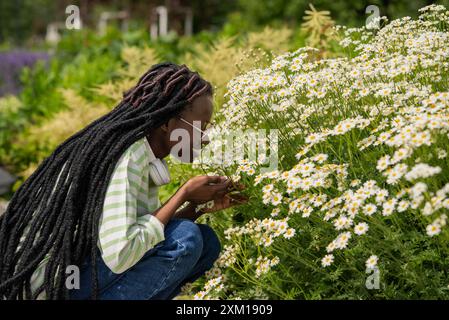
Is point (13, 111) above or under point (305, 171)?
under

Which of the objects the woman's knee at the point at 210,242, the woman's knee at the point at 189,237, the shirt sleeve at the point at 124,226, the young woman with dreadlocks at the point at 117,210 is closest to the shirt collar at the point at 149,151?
the young woman with dreadlocks at the point at 117,210

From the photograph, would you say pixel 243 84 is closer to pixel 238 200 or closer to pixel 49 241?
pixel 238 200

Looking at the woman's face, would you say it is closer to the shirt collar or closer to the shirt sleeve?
the shirt collar

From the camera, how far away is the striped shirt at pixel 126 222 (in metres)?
2.52

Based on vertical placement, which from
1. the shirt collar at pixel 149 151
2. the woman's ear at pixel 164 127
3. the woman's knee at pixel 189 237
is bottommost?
the woman's knee at pixel 189 237

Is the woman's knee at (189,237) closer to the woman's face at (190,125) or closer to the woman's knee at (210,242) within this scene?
the woman's knee at (210,242)

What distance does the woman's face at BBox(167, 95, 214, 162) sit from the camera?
2.82m

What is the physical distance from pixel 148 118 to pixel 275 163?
2.06ft

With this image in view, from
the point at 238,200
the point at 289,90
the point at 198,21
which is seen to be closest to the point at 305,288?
the point at 238,200

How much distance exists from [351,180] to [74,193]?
1065 mm

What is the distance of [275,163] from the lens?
304 centimetres

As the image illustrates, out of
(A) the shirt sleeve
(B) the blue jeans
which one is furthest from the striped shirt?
(B) the blue jeans

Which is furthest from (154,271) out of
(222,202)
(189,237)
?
(222,202)

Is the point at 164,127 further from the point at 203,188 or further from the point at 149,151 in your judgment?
the point at 203,188
